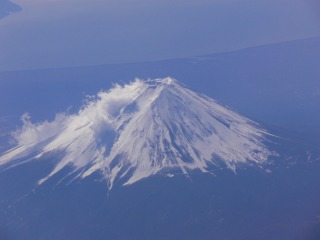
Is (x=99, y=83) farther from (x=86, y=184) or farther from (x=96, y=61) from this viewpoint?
(x=86, y=184)

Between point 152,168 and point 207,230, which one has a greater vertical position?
point 152,168

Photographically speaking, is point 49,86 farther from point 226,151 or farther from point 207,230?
point 207,230

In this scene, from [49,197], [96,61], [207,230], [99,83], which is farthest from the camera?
[96,61]

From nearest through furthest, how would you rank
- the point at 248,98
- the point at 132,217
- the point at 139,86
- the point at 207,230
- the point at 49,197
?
the point at 207,230
the point at 132,217
the point at 49,197
the point at 139,86
the point at 248,98

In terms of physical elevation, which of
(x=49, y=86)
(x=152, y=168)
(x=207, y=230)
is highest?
(x=49, y=86)

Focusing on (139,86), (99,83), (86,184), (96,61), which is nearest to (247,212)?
(86,184)

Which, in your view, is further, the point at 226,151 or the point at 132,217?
the point at 226,151
